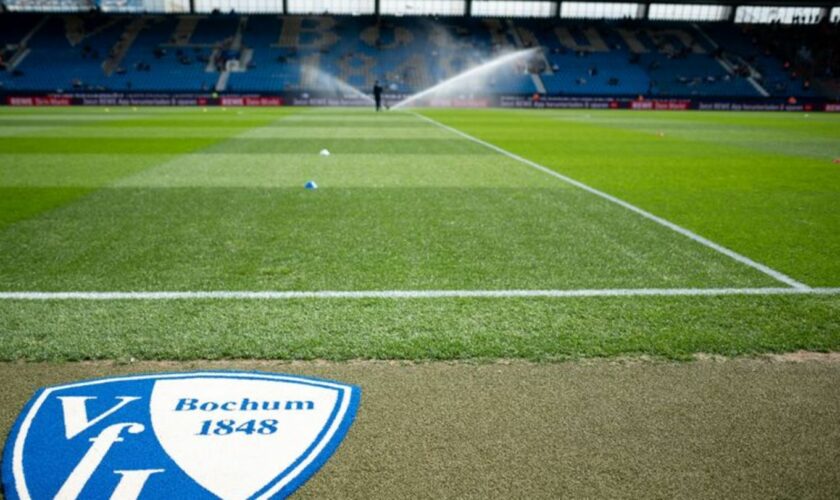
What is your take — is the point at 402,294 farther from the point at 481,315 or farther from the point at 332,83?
the point at 332,83

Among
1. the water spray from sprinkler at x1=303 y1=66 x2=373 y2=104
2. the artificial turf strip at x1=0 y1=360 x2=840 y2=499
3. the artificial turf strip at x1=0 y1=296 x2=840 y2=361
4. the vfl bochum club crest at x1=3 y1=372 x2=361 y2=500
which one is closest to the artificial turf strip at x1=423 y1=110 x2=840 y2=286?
the artificial turf strip at x1=0 y1=296 x2=840 y2=361

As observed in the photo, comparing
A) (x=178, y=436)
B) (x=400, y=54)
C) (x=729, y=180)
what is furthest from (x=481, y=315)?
(x=400, y=54)

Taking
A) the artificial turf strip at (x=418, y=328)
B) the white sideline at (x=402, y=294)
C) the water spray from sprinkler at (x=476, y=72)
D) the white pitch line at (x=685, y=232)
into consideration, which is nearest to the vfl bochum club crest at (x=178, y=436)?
the artificial turf strip at (x=418, y=328)

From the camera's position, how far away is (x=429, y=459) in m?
2.14

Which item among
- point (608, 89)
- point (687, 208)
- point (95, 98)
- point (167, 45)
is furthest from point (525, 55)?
point (687, 208)

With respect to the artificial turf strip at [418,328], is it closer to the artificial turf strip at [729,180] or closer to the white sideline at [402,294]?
the white sideline at [402,294]

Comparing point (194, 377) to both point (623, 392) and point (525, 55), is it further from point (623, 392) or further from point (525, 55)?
point (525, 55)

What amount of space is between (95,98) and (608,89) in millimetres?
35923

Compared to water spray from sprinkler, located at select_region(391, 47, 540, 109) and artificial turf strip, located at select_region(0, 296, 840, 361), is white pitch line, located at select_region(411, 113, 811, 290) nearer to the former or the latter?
artificial turf strip, located at select_region(0, 296, 840, 361)

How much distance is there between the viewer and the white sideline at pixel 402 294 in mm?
3783

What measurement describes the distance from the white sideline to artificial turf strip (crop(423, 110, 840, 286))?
80 cm

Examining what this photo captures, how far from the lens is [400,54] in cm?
4803

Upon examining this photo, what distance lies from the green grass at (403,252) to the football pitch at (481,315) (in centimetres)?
3

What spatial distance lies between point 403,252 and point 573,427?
9.13 ft
